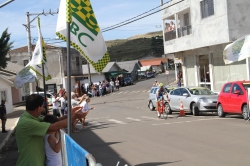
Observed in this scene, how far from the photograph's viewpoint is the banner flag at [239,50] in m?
15.0

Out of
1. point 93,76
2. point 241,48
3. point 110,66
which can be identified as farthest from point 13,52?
point 241,48

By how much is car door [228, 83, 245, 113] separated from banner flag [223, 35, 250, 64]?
2033mm

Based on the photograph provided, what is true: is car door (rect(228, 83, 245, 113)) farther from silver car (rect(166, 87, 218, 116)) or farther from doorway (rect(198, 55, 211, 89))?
doorway (rect(198, 55, 211, 89))

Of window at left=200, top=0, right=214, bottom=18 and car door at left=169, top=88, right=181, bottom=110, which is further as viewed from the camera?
window at left=200, top=0, right=214, bottom=18

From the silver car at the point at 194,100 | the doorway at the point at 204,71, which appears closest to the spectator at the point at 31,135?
the silver car at the point at 194,100

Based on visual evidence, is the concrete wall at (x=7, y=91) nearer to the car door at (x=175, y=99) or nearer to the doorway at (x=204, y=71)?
the doorway at (x=204, y=71)

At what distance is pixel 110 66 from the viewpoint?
77625 mm

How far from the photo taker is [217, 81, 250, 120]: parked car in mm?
16906

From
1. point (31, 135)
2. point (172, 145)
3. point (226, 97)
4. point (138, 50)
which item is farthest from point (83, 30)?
point (138, 50)

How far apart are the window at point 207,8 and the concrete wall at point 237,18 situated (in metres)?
2.01

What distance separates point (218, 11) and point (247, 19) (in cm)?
196

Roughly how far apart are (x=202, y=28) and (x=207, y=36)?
95 cm

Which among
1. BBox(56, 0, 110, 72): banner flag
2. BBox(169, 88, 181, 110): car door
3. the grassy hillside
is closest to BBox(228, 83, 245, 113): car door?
BBox(169, 88, 181, 110): car door

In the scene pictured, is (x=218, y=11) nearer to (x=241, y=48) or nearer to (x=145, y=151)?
(x=241, y=48)
